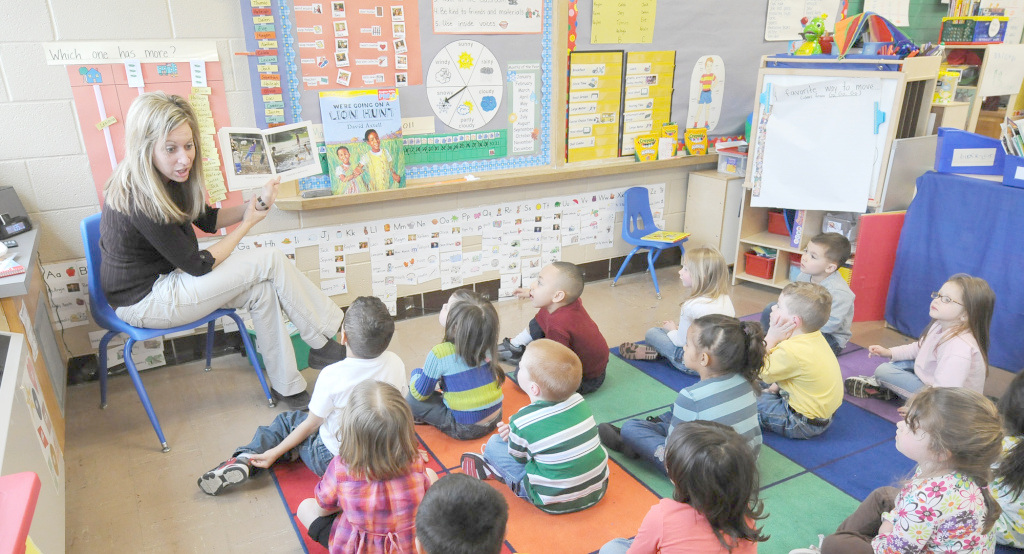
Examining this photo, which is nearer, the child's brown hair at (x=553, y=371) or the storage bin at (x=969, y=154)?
the child's brown hair at (x=553, y=371)

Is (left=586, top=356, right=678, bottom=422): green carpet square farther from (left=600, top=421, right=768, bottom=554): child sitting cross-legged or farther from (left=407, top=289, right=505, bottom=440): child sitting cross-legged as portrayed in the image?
(left=600, top=421, right=768, bottom=554): child sitting cross-legged

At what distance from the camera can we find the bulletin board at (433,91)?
9.93 feet

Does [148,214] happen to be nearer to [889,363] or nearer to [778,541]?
[778,541]

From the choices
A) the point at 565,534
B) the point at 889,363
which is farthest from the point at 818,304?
the point at 565,534

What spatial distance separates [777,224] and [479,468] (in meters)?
2.90

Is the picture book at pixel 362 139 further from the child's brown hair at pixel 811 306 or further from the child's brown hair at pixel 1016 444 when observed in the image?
the child's brown hair at pixel 1016 444

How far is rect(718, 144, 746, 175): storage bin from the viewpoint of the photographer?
4305 mm

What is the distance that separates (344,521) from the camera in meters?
1.81

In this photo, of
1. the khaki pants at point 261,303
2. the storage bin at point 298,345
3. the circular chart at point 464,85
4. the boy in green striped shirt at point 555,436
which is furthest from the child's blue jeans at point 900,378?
the storage bin at point 298,345

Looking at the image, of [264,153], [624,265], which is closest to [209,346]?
[264,153]

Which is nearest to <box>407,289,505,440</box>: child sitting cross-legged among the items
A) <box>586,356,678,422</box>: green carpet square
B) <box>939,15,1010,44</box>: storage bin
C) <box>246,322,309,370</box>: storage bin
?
<box>586,356,678,422</box>: green carpet square

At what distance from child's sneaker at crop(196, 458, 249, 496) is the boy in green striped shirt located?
0.92 m

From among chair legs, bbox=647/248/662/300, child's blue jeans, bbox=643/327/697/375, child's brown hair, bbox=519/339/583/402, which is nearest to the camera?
child's brown hair, bbox=519/339/583/402

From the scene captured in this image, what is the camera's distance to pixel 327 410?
2.17 metres
